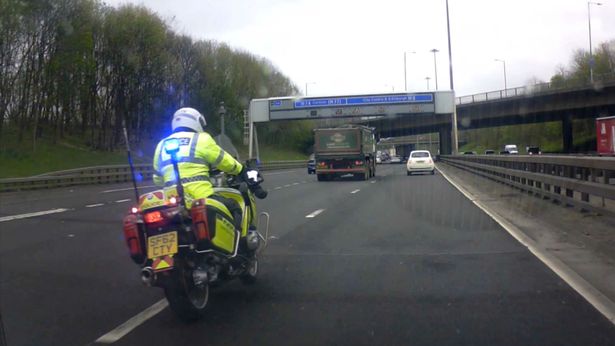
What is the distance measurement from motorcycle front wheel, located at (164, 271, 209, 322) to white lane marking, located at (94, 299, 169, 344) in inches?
16.1

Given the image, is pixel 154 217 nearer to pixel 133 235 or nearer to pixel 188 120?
pixel 133 235

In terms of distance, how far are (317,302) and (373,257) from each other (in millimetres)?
2784

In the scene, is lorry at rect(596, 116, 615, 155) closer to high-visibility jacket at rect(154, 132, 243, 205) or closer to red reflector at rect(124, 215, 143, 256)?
high-visibility jacket at rect(154, 132, 243, 205)

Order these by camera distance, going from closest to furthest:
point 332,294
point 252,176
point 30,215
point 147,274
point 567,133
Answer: point 147,274 → point 252,176 → point 332,294 → point 30,215 → point 567,133

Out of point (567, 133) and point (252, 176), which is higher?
point (567, 133)

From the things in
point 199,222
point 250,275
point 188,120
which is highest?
point 188,120

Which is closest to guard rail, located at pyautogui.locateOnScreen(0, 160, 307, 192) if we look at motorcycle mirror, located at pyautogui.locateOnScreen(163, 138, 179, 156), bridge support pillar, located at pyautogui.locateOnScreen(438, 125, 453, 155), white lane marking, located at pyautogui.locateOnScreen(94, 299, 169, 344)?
white lane marking, located at pyautogui.locateOnScreen(94, 299, 169, 344)

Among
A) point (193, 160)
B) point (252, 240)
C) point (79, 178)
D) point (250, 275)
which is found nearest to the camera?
point (193, 160)

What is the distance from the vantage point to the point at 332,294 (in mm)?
7266

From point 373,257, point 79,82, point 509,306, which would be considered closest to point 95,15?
point 79,82

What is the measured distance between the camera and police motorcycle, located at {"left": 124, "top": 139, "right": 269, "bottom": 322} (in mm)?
5723

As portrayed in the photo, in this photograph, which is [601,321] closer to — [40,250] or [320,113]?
[40,250]

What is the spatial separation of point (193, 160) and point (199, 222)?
2.08 feet

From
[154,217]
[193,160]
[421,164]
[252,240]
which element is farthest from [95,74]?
[154,217]
